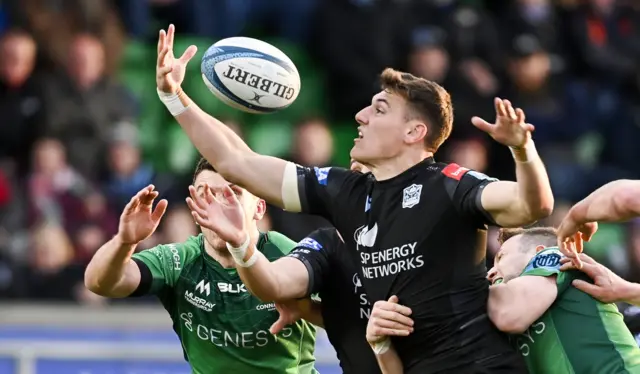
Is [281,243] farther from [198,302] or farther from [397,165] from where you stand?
[397,165]

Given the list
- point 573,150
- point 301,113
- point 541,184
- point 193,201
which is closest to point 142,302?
point 301,113

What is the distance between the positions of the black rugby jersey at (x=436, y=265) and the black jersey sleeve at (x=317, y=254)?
0.36 metres

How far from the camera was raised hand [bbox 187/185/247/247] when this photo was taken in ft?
20.9

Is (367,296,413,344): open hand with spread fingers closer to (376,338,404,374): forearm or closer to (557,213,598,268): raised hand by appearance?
(376,338,404,374): forearm

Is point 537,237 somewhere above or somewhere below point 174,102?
below

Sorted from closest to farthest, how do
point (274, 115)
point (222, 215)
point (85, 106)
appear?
1. point (222, 215)
2. point (85, 106)
3. point (274, 115)

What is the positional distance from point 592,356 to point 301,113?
7.93 metres

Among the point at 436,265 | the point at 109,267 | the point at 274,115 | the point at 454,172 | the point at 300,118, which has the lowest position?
the point at 274,115

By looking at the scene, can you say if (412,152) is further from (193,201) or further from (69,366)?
(69,366)

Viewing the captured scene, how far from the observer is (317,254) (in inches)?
274

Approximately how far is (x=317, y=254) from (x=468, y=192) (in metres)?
1.03

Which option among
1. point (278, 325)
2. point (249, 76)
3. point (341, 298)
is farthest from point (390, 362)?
point (249, 76)

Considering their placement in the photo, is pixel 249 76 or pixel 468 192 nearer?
pixel 468 192

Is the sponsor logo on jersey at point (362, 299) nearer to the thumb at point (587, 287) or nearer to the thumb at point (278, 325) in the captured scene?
the thumb at point (278, 325)
